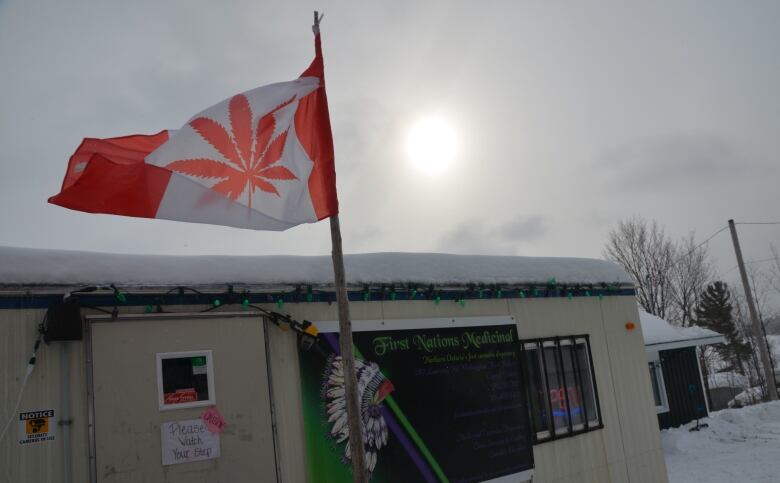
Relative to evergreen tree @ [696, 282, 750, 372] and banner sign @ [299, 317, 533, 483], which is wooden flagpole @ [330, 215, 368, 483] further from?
evergreen tree @ [696, 282, 750, 372]

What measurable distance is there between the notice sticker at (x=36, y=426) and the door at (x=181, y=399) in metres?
0.29

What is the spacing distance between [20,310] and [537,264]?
18.3 ft

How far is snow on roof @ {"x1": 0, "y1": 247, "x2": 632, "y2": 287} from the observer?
489 centimetres

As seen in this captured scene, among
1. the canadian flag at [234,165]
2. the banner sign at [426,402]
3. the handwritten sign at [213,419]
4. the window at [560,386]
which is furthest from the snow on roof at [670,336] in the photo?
the canadian flag at [234,165]

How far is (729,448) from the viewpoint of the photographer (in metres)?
14.9

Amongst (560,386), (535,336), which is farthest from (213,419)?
(560,386)

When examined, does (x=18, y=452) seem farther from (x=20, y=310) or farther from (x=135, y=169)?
(x=135, y=169)

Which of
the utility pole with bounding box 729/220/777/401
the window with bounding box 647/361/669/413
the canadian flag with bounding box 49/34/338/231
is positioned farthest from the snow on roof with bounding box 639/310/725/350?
the canadian flag with bounding box 49/34/338/231

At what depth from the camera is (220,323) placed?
545 cm

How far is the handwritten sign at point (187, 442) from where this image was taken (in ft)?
16.3

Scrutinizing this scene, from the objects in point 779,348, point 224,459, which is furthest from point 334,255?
point 779,348

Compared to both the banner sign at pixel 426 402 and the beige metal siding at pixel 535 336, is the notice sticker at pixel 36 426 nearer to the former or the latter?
the beige metal siding at pixel 535 336

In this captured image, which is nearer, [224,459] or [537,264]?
[224,459]

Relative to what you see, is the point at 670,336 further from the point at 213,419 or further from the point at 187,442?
the point at 187,442
